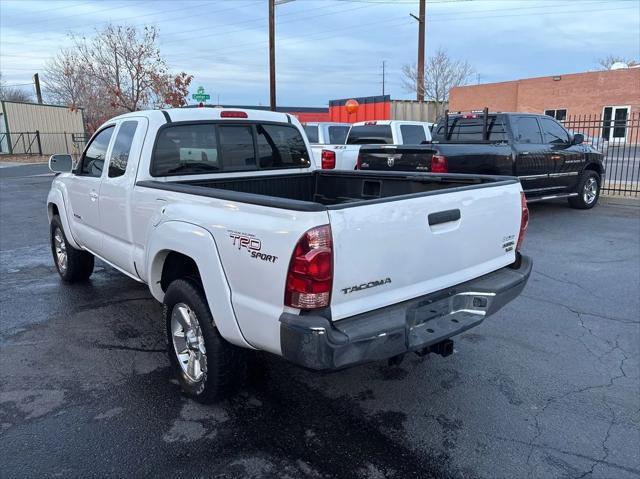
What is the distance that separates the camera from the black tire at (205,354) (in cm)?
321

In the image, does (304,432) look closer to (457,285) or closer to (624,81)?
(457,285)

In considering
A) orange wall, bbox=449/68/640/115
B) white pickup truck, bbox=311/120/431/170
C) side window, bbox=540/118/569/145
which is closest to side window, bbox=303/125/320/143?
white pickup truck, bbox=311/120/431/170

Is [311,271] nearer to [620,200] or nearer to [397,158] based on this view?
[397,158]

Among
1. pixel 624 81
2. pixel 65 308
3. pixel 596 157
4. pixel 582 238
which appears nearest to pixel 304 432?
pixel 65 308

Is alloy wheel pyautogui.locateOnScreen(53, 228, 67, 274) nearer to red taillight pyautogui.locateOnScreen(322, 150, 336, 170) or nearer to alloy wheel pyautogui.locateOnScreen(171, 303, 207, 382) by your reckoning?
alloy wheel pyautogui.locateOnScreen(171, 303, 207, 382)

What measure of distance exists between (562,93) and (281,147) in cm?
3758

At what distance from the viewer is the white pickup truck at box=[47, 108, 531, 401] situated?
8.57ft

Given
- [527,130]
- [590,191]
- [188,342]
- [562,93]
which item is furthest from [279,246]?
[562,93]

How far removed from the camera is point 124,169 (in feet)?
14.1

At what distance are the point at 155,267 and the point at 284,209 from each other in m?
1.55

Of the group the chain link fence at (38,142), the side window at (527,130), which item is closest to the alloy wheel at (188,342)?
the side window at (527,130)

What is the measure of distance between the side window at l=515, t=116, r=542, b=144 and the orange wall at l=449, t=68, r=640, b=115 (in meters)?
26.0

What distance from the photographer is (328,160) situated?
11992mm

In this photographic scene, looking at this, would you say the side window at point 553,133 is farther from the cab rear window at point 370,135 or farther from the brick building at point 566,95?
the brick building at point 566,95
